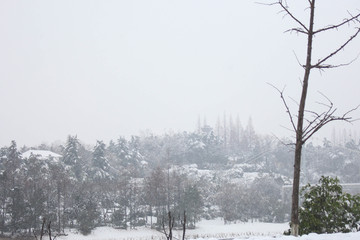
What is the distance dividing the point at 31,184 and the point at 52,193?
2391mm

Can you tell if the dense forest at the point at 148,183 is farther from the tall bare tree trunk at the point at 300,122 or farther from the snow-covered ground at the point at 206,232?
the tall bare tree trunk at the point at 300,122

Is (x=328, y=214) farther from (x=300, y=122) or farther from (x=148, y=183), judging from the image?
(x=148, y=183)

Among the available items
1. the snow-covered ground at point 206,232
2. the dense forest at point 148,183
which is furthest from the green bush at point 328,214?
the dense forest at point 148,183

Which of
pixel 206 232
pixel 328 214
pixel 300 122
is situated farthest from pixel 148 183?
pixel 300 122

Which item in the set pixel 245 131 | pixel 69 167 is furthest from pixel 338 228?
pixel 245 131

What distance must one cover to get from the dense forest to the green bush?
25.8 metres

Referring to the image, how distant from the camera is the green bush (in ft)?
26.1

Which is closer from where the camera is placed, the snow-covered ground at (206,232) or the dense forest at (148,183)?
the snow-covered ground at (206,232)

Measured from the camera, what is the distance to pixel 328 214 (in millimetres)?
8141

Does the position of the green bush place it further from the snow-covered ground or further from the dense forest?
the dense forest

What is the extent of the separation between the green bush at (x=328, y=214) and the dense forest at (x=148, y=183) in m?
25.8

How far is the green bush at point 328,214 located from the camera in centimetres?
796

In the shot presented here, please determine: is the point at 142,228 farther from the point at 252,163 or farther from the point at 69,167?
the point at 252,163

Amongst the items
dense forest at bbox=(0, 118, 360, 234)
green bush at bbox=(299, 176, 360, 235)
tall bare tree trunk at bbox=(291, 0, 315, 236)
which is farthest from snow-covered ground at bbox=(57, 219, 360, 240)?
tall bare tree trunk at bbox=(291, 0, 315, 236)
